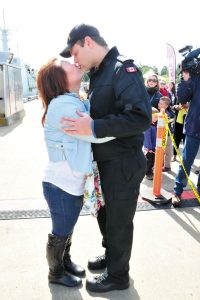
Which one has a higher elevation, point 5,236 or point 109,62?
point 109,62

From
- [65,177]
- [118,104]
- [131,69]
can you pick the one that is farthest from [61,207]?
[131,69]

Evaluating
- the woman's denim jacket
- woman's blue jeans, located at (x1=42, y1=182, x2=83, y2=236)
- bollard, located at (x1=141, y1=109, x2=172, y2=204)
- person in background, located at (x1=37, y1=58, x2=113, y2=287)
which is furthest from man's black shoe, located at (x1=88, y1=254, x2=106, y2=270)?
bollard, located at (x1=141, y1=109, x2=172, y2=204)

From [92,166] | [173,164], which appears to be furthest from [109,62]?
[173,164]

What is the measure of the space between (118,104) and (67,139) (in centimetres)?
42

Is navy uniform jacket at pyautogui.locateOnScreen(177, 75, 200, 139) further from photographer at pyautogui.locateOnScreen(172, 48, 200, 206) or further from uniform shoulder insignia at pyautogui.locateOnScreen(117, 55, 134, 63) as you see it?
uniform shoulder insignia at pyautogui.locateOnScreen(117, 55, 134, 63)

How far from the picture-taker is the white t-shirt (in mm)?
2303

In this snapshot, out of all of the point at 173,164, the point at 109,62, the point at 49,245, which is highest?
the point at 109,62

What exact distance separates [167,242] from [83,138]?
172 cm

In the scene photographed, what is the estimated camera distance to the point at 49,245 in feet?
8.10

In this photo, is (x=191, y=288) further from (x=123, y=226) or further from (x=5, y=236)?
(x=5, y=236)

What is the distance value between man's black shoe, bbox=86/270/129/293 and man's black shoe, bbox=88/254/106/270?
0.85ft

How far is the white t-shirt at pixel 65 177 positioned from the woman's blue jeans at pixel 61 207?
4 centimetres

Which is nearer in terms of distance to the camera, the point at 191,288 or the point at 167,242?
the point at 191,288

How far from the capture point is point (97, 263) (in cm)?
287
